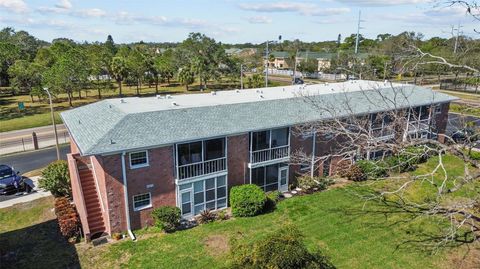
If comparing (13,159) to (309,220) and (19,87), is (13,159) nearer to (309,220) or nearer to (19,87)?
(309,220)

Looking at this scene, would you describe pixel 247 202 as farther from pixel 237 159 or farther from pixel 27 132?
pixel 27 132

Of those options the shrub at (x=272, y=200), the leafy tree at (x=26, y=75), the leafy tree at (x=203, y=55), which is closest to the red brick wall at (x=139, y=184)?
the shrub at (x=272, y=200)

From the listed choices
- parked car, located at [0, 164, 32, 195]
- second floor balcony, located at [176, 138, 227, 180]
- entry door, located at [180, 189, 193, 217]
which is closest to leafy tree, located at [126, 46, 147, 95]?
parked car, located at [0, 164, 32, 195]

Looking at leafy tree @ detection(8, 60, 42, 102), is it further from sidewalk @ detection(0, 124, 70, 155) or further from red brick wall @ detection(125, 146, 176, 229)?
red brick wall @ detection(125, 146, 176, 229)

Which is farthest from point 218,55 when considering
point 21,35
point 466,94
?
point 21,35

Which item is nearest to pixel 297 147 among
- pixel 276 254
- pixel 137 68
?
pixel 276 254

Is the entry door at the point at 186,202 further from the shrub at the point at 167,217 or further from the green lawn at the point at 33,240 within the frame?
the green lawn at the point at 33,240
